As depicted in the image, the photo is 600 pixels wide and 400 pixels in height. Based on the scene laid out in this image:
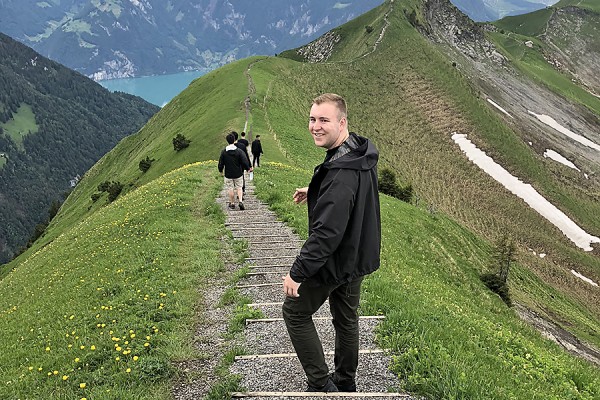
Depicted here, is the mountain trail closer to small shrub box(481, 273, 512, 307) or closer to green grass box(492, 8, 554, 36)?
Answer: small shrub box(481, 273, 512, 307)

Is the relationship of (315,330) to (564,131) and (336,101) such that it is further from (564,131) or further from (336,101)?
(564,131)

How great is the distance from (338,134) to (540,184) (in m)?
65.2

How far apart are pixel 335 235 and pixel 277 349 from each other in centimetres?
376

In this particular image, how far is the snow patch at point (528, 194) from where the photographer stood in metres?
54.4

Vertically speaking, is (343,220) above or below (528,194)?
above

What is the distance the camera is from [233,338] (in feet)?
28.1

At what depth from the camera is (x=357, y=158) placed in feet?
16.9

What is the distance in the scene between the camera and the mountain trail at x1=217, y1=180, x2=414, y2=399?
659cm

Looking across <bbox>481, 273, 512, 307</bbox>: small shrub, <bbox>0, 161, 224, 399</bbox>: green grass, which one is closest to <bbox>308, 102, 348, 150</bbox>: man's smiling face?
<bbox>0, 161, 224, 399</bbox>: green grass

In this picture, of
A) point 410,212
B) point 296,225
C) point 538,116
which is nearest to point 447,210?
point 410,212

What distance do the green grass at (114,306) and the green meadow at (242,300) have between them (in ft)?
0.14

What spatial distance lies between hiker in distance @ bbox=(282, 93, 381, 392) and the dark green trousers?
0.01 metres

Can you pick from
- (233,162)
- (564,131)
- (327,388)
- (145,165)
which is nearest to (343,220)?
(327,388)

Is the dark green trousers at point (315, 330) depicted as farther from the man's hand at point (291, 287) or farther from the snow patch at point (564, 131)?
the snow patch at point (564, 131)
